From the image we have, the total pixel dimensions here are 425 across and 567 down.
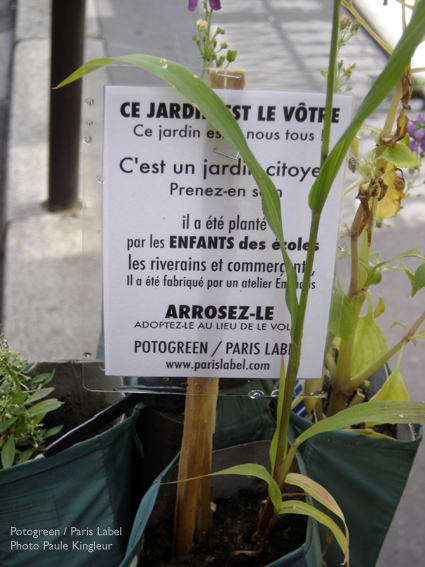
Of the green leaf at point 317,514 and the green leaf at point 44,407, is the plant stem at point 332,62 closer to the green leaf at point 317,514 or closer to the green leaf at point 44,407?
the green leaf at point 317,514

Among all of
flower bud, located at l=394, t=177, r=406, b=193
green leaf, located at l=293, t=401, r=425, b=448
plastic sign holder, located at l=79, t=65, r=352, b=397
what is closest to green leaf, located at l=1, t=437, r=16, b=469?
plastic sign holder, located at l=79, t=65, r=352, b=397

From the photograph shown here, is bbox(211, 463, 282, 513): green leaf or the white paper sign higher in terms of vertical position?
the white paper sign

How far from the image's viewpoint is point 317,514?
0.63 m

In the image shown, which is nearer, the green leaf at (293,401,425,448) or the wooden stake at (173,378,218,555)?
the green leaf at (293,401,425,448)

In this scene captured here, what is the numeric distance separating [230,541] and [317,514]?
21 centimetres

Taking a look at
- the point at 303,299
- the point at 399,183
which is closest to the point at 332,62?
the point at 303,299

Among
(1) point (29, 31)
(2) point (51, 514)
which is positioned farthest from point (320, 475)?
(1) point (29, 31)

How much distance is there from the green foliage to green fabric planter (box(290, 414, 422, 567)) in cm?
39

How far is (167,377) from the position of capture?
73 centimetres

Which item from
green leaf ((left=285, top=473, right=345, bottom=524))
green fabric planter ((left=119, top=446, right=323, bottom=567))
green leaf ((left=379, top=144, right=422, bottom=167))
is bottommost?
green fabric planter ((left=119, top=446, right=323, bottom=567))

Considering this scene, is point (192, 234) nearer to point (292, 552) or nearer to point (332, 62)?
point (332, 62)

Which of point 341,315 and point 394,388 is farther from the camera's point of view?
point 394,388

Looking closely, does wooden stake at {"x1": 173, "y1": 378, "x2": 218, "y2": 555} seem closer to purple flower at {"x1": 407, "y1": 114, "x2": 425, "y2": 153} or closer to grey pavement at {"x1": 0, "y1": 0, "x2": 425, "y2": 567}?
grey pavement at {"x1": 0, "y1": 0, "x2": 425, "y2": 567}

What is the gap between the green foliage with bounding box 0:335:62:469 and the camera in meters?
0.77
